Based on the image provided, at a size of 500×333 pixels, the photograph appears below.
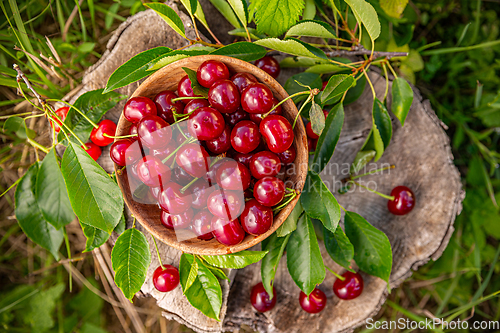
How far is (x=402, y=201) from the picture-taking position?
1.43 m

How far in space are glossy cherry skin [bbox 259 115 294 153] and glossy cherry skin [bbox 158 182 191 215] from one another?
14.4 inches

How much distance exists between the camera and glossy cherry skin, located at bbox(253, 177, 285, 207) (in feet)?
3.40

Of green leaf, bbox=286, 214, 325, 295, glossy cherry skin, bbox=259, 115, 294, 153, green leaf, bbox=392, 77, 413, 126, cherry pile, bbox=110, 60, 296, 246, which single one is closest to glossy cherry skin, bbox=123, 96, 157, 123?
cherry pile, bbox=110, 60, 296, 246

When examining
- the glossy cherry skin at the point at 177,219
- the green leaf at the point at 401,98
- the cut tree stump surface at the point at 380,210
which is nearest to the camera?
the glossy cherry skin at the point at 177,219

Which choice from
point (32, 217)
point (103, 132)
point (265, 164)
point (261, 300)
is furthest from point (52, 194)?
point (261, 300)

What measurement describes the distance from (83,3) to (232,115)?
1.34 meters

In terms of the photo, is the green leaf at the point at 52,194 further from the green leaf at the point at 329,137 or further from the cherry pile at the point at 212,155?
the green leaf at the point at 329,137

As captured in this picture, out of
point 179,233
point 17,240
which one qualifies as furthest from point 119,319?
point 179,233

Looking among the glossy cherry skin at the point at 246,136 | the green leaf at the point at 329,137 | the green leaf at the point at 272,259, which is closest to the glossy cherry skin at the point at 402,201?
the green leaf at the point at 329,137

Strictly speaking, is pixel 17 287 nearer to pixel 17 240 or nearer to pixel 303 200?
pixel 17 240

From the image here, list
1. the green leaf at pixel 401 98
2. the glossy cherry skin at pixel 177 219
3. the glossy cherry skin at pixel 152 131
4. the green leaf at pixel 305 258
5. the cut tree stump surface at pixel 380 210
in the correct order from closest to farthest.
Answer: the glossy cherry skin at pixel 152 131
the glossy cherry skin at pixel 177 219
the green leaf at pixel 305 258
the green leaf at pixel 401 98
the cut tree stump surface at pixel 380 210

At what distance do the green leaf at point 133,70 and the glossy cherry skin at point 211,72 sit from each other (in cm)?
16

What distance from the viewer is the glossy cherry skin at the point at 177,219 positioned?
1.11 m

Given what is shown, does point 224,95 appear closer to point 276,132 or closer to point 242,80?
point 242,80
